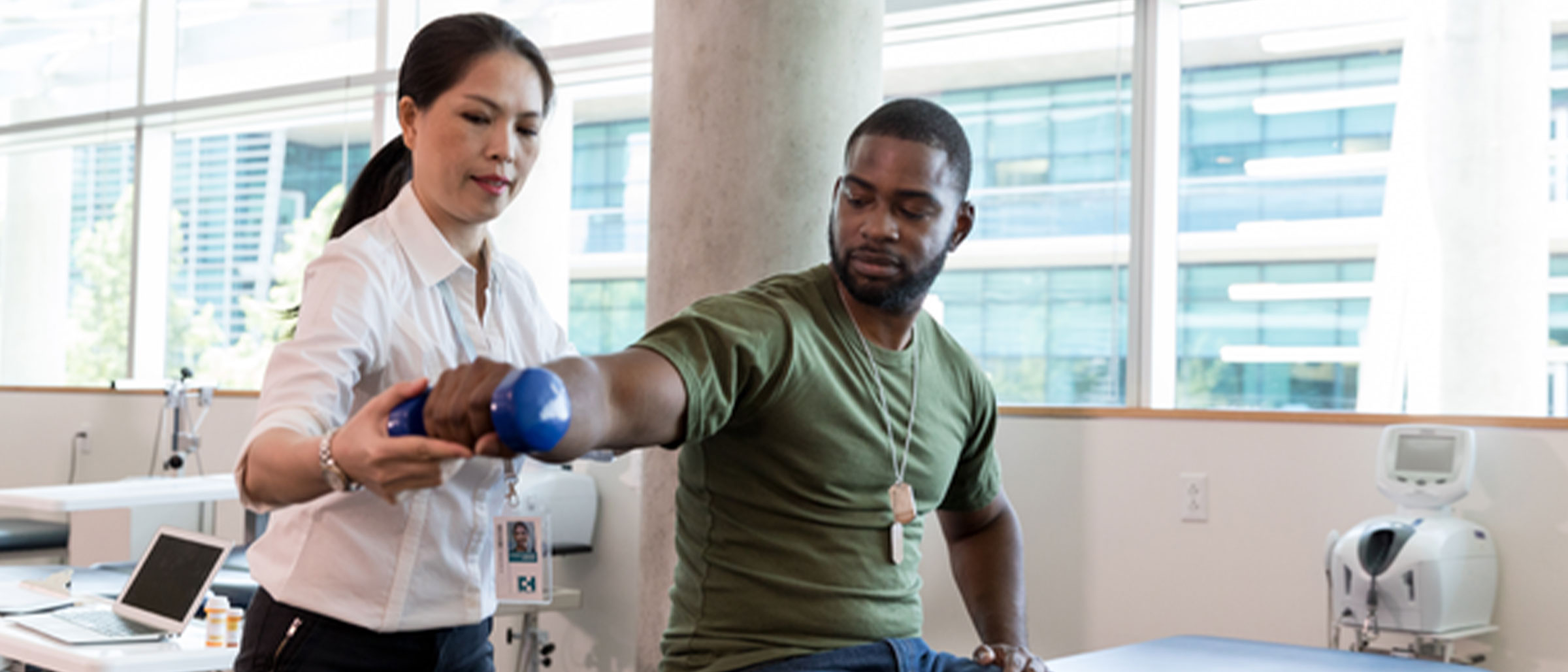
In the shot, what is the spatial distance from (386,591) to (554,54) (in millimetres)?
4235

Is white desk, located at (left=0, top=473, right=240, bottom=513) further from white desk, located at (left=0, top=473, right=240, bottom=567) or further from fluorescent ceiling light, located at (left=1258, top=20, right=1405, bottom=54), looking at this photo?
fluorescent ceiling light, located at (left=1258, top=20, right=1405, bottom=54)

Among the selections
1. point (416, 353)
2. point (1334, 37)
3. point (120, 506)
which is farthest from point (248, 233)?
point (416, 353)

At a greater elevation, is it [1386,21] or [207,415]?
[1386,21]

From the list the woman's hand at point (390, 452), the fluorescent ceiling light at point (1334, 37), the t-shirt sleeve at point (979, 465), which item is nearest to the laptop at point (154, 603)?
the t-shirt sleeve at point (979, 465)

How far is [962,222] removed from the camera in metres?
1.78

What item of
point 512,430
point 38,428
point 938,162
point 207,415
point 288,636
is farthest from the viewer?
point 38,428

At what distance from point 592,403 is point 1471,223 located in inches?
120

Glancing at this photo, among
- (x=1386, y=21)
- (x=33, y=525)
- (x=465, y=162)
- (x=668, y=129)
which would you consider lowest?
(x=33, y=525)

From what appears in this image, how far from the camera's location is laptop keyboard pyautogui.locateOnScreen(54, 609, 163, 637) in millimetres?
2502

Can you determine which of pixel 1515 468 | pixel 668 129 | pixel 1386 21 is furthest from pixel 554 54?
pixel 1515 468

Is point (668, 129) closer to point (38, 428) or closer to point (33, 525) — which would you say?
point (33, 525)

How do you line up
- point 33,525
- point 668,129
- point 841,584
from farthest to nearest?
point 33,525 → point 668,129 → point 841,584

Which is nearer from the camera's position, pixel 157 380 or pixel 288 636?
pixel 288 636

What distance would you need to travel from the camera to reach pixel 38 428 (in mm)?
6477
